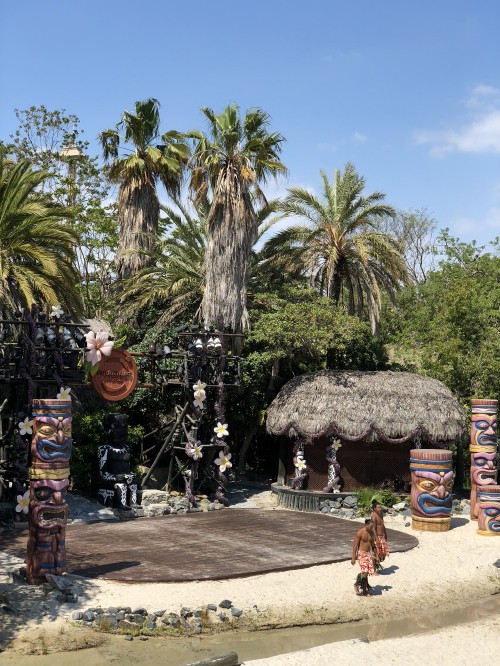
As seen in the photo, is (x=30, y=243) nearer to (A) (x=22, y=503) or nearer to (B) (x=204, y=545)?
(A) (x=22, y=503)

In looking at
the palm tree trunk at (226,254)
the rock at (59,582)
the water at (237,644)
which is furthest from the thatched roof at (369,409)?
the rock at (59,582)

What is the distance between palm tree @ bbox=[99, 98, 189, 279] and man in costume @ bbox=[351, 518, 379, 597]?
17.5 meters

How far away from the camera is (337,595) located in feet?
49.0

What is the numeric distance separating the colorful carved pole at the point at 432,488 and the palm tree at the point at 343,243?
27.9 feet

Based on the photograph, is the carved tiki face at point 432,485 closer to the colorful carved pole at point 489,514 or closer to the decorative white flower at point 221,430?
the colorful carved pole at point 489,514

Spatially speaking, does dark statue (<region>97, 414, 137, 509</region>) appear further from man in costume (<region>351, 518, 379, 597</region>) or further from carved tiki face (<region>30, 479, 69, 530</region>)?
man in costume (<region>351, 518, 379, 597</region>)

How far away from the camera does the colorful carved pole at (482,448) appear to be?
74.7ft

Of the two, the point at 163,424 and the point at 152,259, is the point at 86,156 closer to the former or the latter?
the point at 152,259

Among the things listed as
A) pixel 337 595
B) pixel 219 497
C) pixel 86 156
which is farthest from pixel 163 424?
pixel 86 156

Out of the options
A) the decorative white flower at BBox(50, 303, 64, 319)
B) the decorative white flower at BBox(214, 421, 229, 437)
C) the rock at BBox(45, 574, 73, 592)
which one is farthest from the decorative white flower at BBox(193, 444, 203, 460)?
the rock at BBox(45, 574, 73, 592)

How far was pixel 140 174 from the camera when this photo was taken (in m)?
30.4

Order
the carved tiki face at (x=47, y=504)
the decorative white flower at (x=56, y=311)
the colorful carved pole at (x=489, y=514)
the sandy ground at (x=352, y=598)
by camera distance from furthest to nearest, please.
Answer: the decorative white flower at (x=56, y=311) < the colorful carved pole at (x=489, y=514) < the carved tiki face at (x=47, y=504) < the sandy ground at (x=352, y=598)

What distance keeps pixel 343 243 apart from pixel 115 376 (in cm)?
1037

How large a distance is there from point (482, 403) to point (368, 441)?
12.2ft
